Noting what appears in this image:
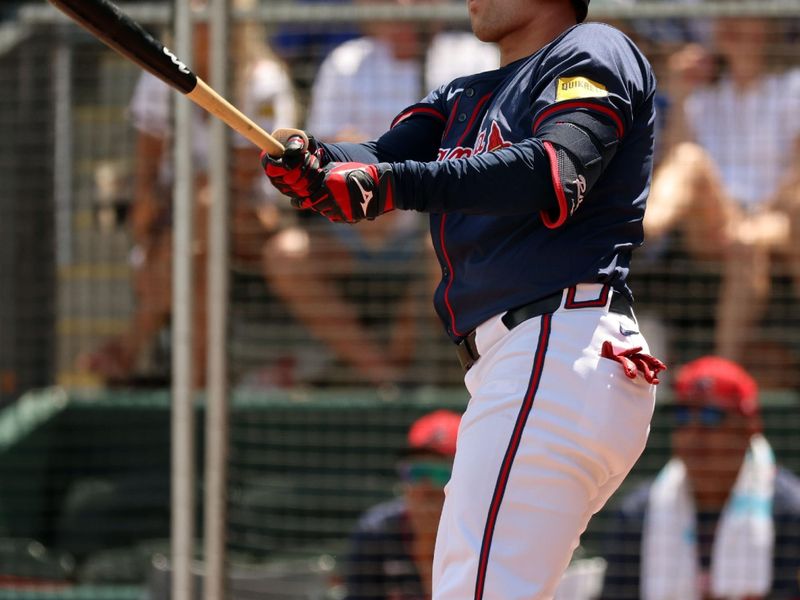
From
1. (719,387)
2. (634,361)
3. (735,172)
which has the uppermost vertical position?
(735,172)

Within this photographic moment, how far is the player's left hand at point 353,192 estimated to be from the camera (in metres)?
2.41

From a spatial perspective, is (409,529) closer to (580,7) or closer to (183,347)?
(183,347)

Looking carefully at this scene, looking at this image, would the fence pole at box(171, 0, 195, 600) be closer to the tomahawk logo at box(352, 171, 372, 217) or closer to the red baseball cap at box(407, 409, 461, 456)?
the red baseball cap at box(407, 409, 461, 456)

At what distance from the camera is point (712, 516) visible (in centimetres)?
468

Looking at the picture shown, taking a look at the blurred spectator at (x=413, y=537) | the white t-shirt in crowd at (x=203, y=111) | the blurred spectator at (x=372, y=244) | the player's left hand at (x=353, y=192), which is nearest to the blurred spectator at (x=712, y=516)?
the blurred spectator at (x=413, y=537)

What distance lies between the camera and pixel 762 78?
17.2 ft

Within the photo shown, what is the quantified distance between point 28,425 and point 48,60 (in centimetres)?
148

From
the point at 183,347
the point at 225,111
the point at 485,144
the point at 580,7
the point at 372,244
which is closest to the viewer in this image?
the point at 225,111

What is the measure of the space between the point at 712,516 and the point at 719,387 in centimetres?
47

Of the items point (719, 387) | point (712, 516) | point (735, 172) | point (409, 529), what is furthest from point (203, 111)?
point (712, 516)

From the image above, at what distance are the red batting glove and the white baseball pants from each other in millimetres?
14

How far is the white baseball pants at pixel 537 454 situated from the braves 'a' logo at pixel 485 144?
321 millimetres

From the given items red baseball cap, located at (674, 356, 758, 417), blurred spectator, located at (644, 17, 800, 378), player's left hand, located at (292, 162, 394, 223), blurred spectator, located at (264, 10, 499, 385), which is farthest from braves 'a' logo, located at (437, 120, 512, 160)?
blurred spectator, located at (644, 17, 800, 378)

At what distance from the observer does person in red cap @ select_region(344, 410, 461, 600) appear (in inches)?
175
